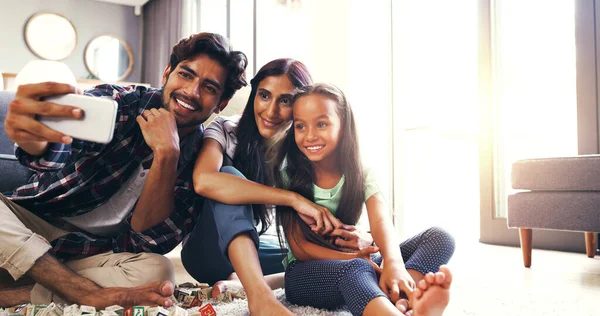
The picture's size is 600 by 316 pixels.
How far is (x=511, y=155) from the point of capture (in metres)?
2.94

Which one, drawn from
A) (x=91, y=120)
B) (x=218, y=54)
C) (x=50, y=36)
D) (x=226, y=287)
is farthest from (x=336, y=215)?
(x=50, y=36)

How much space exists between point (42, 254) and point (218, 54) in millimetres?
670

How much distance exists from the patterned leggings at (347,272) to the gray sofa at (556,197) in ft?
3.31

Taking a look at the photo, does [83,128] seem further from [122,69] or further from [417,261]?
[122,69]

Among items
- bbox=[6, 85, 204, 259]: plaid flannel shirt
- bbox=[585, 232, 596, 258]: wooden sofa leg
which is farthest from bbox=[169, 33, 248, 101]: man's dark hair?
bbox=[585, 232, 596, 258]: wooden sofa leg

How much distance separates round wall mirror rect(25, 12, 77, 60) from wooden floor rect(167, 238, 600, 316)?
446 cm

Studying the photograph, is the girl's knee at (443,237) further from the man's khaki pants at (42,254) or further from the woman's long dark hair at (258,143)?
the man's khaki pants at (42,254)

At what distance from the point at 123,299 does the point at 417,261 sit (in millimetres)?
665

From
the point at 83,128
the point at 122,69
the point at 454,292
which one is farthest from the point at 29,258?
the point at 122,69

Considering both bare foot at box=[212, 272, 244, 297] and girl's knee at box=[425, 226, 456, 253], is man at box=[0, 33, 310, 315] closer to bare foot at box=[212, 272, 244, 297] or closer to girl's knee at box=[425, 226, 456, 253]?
bare foot at box=[212, 272, 244, 297]

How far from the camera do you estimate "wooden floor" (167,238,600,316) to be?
1254 millimetres

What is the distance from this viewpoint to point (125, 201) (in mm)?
1387

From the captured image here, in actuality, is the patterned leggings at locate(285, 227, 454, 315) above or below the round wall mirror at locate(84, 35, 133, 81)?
below

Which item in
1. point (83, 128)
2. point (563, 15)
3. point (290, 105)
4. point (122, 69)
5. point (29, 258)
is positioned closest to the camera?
point (83, 128)
